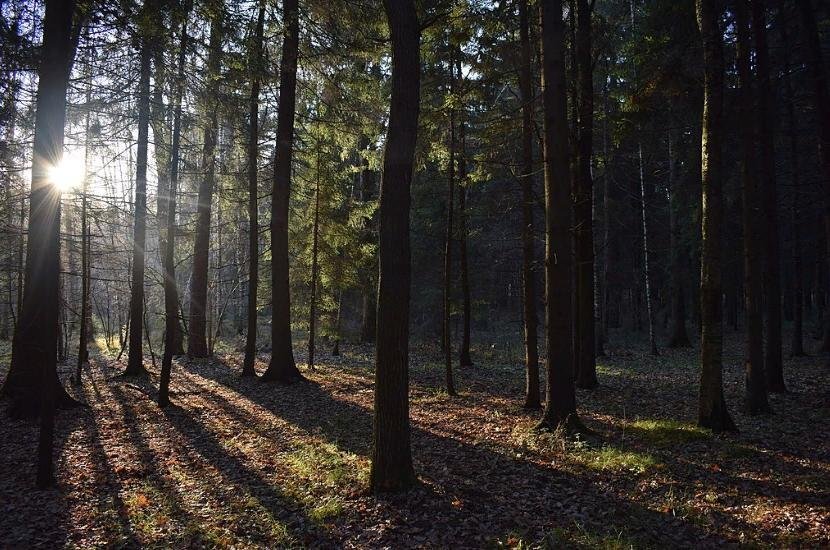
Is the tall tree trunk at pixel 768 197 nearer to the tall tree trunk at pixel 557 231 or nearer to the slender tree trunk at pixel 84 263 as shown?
the tall tree trunk at pixel 557 231

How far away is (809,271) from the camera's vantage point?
3123cm

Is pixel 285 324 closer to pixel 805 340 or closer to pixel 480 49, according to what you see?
pixel 480 49

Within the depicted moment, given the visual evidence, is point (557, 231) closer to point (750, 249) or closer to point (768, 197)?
point (750, 249)

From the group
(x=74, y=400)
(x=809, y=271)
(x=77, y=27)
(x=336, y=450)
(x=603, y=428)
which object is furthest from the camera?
(x=809, y=271)

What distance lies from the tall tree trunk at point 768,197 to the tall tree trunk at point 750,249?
1052 mm

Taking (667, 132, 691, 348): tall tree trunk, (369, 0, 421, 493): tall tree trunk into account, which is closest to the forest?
(369, 0, 421, 493): tall tree trunk

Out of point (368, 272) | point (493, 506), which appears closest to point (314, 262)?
point (368, 272)

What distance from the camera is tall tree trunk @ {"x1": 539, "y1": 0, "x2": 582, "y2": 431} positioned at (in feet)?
28.0

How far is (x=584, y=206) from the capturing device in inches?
496

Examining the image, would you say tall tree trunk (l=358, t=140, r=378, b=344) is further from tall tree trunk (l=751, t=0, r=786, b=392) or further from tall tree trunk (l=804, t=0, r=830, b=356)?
tall tree trunk (l=804, t=0, r=830, b=356)

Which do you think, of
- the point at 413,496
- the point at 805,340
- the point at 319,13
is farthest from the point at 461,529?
the point at 805,340

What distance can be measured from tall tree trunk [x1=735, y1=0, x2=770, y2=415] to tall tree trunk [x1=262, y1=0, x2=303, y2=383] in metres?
11.0

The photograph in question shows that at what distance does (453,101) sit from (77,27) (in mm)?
8065

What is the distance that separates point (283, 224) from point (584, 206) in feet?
27.9
